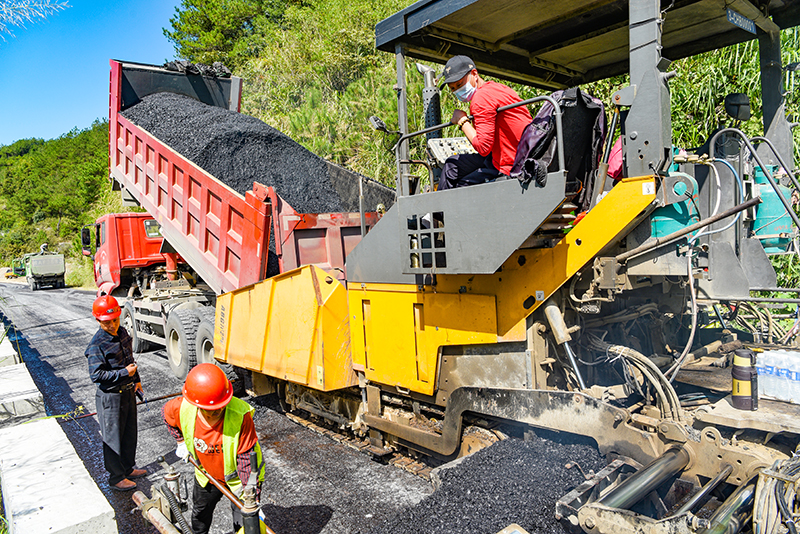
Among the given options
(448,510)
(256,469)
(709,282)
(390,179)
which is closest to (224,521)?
(256,469)

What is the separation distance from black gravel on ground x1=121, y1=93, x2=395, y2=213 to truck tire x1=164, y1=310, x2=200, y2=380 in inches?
75.0

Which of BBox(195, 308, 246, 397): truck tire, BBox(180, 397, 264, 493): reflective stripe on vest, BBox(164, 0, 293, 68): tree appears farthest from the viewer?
BBox(164, 0, 293, 68): tree

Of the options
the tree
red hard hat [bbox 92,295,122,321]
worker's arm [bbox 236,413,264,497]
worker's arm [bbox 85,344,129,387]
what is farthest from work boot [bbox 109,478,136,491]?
the tree

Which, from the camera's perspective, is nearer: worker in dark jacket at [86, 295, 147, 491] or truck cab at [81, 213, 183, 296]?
worker in dark jacket at [86, 295, 147, 491]

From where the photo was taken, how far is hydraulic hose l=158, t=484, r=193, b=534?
2771 millimetres

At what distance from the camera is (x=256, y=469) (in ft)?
9.31

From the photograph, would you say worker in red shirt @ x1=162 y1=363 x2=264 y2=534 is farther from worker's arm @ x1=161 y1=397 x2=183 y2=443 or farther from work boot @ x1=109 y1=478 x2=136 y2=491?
work boot @ x1=109 y1=478 x2=136 y2=491

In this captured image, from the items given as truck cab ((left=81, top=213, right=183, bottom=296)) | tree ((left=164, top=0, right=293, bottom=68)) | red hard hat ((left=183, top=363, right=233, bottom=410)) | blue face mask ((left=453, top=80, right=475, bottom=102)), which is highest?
tree ((left=164, top=0, right=293, bottom=68))

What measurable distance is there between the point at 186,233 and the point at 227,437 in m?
4.16

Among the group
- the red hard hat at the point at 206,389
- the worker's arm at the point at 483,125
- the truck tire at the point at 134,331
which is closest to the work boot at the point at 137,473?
the red hard hat at the point at 206,389

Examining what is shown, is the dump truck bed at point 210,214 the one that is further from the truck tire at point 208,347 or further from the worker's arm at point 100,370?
the worker's arm at point 100,370

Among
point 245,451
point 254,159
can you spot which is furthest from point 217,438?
point 254,159

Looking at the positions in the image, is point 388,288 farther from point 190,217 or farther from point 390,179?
point 390,179

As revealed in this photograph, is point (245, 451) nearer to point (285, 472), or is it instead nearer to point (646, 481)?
point (285, 472)
